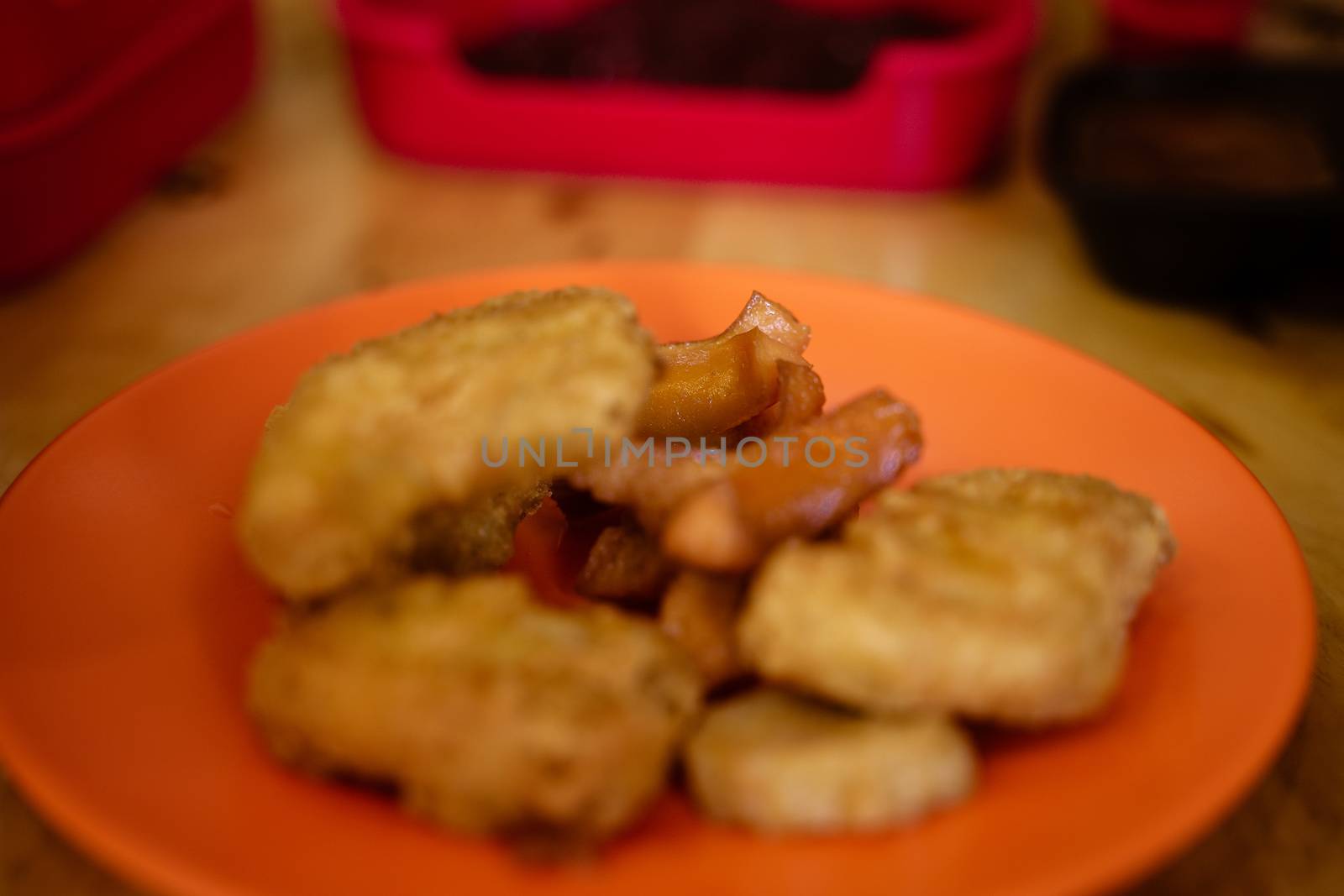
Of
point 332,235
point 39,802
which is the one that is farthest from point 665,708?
point 332,235

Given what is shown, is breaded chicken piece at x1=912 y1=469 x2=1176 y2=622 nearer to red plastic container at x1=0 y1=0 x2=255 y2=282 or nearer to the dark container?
the dark container

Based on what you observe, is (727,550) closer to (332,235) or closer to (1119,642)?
(1119,642)

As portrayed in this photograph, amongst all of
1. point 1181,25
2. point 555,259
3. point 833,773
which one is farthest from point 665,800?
point 1181,25

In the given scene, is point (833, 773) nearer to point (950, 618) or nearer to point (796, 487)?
point (950, 618)

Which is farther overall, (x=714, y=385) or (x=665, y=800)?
(x=714, y=385)

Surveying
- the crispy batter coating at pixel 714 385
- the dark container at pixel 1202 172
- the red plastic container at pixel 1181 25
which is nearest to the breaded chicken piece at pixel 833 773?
the crispy batter coating at pixel 714 385

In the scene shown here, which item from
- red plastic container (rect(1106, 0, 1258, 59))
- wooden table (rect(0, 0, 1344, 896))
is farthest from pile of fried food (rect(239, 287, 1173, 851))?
red plastic container (rect(1106, 0, 1258, 59))
